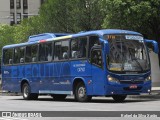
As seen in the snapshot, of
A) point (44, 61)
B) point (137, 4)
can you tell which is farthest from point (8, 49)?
point (137, 4)

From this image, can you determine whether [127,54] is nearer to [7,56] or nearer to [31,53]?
[31,53]

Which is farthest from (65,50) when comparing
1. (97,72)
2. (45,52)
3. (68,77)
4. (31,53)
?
(31,53)

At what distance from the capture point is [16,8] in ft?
298

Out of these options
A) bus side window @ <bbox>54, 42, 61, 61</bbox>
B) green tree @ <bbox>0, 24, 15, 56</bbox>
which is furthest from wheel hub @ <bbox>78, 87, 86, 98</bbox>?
green tree @ <bbox>0, 24, 15, 56</bbox>

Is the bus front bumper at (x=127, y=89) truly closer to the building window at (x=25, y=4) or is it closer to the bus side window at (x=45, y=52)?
the bus side window at (x=45, y=52)

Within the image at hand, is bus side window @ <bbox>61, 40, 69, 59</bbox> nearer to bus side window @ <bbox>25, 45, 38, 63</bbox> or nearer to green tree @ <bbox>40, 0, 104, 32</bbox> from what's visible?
bus side window @ <bbox>25, 45, 38, 63</bbox>

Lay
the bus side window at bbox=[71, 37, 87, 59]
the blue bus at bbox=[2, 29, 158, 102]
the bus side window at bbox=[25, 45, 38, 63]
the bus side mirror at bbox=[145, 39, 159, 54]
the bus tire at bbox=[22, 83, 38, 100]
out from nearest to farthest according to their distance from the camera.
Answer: the blue bus at bbox=[2, 29, 158, 102] → the bus side mirror at bbox=[145, 39, 159, 54] → the bus side window at bbox=[71, 37, 87, 59] → the bus side window at bbox=[25, 45, 38, 63] → the bus tire at bbox=[22, 83, 38, 100]

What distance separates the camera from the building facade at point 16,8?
294 ft

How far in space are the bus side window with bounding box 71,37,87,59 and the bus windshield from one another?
4.45 feet

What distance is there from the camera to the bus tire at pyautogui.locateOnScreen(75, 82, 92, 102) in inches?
896

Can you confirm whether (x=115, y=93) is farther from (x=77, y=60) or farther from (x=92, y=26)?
(x=92, y=26)

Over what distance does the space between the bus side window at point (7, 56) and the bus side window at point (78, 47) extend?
7.06 meters

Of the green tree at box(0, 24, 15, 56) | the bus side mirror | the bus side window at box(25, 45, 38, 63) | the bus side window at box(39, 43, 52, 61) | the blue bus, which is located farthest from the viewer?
the green tree at box(0, 24, 15, 56)

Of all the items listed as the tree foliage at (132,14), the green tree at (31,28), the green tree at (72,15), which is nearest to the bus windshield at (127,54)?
the tree foliage at (132,14)
